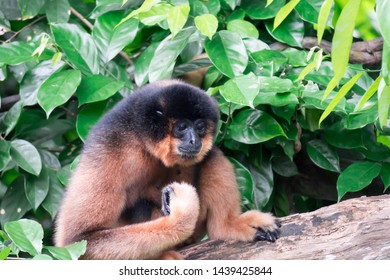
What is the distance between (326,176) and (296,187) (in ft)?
0.83

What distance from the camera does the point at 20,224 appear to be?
3207 millimetres

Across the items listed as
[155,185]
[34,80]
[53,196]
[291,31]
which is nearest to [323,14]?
[155,185]

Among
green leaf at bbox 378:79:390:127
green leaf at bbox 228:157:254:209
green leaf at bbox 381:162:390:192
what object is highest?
green leaf at bbox 378:79:390:127

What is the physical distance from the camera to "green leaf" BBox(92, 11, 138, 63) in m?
4.61

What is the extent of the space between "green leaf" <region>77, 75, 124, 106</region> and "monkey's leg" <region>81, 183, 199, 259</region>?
1.07 metres

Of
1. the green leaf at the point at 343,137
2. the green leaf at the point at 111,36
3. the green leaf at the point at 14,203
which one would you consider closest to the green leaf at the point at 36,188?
the green leaf at the point at 14,203

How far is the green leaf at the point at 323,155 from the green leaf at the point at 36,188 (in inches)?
73.4

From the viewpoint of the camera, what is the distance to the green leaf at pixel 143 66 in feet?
15.0

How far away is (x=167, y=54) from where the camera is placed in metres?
4.38

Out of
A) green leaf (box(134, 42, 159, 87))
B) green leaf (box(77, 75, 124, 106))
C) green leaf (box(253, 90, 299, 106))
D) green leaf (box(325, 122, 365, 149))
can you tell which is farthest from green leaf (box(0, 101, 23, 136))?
green leaf (box(325, 122, 365, 149))

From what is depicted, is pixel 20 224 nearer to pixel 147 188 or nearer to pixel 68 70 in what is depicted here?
pixel 147 188

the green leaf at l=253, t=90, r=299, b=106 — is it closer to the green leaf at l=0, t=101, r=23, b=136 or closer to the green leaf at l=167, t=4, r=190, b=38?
the green leaf at l=167, t=4, r=190, b=38

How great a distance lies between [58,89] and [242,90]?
1247mm
